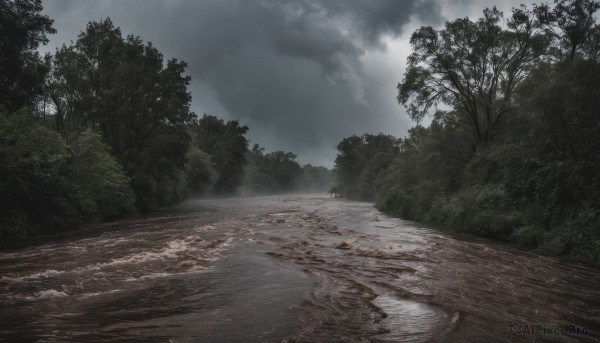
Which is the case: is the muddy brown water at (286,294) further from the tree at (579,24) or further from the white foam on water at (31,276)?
the tree at (579,24)

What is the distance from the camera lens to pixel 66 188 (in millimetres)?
20000

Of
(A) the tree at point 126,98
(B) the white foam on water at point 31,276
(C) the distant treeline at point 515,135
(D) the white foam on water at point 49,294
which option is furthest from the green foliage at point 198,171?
(D) the white foam on water at point 49,294

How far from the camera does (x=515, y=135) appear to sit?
22953 mm

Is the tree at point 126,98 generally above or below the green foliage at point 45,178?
above

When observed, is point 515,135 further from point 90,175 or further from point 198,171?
point 198,171

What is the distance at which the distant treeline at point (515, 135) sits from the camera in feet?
53.3

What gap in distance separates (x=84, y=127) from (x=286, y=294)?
30602 millimetres

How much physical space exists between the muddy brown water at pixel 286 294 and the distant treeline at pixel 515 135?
371 centimetres

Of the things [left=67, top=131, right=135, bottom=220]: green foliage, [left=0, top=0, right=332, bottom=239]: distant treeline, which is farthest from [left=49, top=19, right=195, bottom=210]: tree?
[left=67, top=131, right=135, bottom=220]: green foliage

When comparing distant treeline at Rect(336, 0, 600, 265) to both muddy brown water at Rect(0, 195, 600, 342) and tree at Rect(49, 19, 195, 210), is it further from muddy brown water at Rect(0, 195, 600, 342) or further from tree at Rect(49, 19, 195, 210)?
tree at Rect(49, 19, 195, 210)

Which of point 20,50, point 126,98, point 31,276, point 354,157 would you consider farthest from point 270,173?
point 31,276

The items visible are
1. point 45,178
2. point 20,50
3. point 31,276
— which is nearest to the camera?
point 31,276

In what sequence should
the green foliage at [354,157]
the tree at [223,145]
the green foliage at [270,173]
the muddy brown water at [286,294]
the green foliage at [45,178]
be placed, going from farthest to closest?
the green foliage at [270,173], the green foliage at [354,157], the tree at [223,145], the green foliage at [45,178], the muddy brown water at [286,294]

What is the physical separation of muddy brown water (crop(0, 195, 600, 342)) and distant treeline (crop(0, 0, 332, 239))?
461 cm
